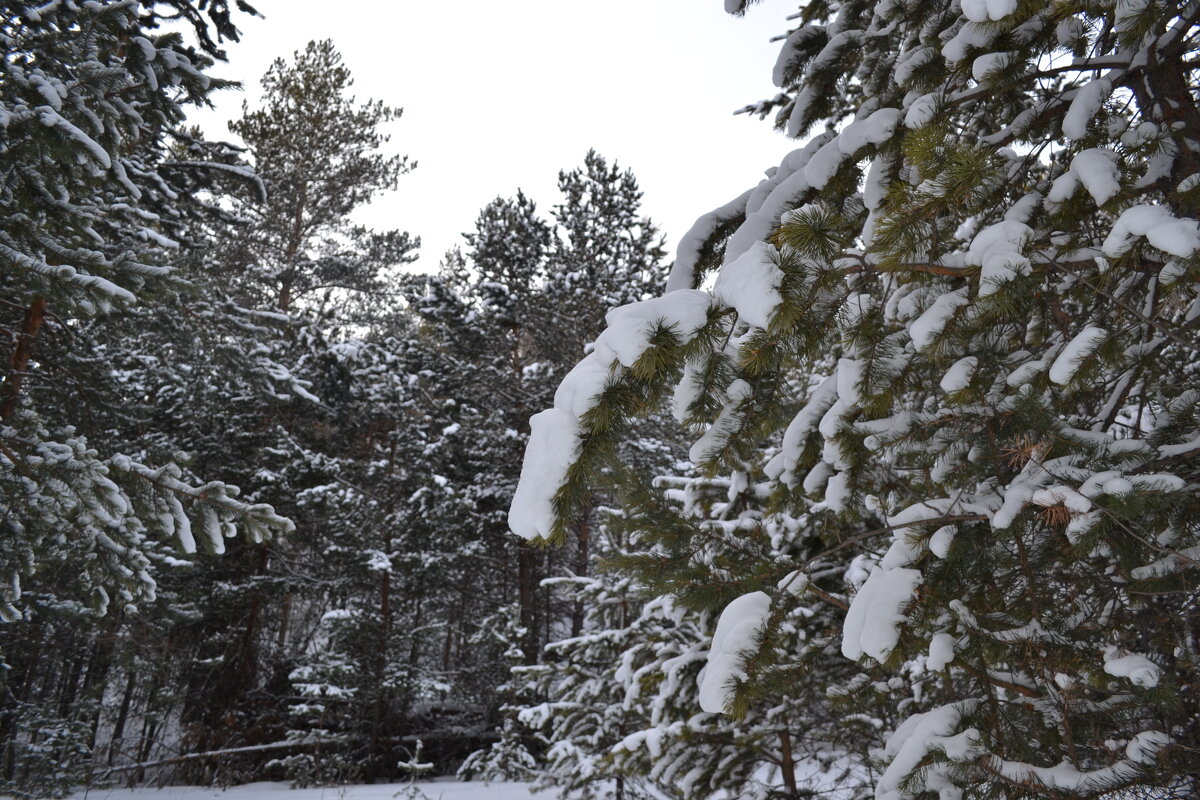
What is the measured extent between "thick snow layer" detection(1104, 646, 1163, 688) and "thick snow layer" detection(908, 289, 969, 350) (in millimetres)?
978

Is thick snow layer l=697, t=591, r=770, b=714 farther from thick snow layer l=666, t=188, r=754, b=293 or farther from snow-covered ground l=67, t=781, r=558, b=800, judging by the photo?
snow-covered ground l=67, t=781, r=558, b=800

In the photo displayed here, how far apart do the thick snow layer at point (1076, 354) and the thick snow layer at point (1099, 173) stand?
1.19ft

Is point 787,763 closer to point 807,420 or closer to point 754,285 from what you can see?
point 807,420

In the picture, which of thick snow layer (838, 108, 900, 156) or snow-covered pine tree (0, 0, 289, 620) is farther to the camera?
snow-covered pine tree (0, 0, 289, 620)

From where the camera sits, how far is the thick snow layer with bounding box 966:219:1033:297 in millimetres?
1747

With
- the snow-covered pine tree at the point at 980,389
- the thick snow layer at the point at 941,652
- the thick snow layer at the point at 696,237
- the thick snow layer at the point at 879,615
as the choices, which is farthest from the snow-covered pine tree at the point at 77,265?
the thick snow layer at the point at 941,652

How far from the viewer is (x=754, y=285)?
5.36 feet

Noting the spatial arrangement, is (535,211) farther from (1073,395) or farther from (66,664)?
(1073,395)

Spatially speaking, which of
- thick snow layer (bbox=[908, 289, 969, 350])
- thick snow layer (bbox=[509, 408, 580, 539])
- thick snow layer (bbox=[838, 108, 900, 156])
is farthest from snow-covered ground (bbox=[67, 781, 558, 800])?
thick snow layer (bbox=[838, 108, 900, 156])

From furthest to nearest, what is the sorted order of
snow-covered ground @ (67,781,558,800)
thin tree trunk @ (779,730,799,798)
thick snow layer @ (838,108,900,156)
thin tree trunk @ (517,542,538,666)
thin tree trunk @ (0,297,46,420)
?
thin tree trunk @ (517,542,538,666) < snow-covered ground @ (67,781,558,800) < thin tree trunk @ (0,297,46,420) < thin tree trunk @ (779,730,799,798) < thick snow layer @ (838,108,900,156)

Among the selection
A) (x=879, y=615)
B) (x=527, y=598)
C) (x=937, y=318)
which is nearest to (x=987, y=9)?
(x=937, y=318)

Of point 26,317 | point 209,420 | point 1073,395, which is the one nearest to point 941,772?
point 1073,395

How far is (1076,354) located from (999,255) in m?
0.40

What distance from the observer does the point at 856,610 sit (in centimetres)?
191
